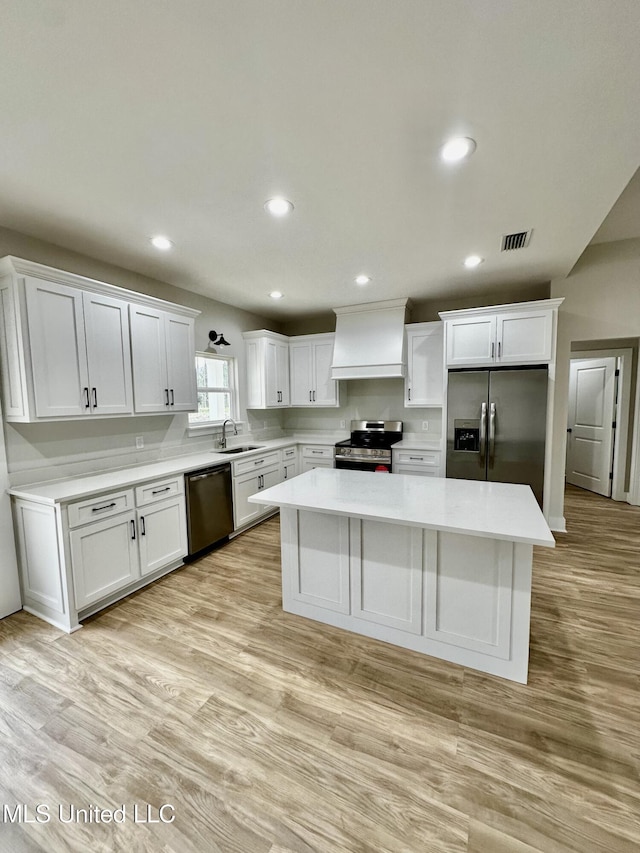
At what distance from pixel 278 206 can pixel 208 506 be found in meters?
2.64

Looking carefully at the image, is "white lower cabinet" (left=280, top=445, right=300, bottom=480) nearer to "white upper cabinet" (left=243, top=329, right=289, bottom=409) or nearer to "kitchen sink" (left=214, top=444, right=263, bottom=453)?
"kitchen sink" (left=214, top=444, right=263, bottom=453)

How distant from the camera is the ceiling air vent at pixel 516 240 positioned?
8.61 ft

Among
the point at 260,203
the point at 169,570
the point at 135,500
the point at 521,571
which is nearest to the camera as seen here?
the point at 521,571

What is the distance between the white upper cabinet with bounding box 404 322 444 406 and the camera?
14.2 ft

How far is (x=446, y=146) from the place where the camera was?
167cm

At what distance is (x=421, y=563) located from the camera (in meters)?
2.07

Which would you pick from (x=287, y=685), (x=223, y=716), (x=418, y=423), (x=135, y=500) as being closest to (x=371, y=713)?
(x=287, y=685)

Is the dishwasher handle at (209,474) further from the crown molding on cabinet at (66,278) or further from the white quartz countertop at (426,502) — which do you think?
the crown molding on cabinet at (66,278)

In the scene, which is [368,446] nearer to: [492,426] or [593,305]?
[492,426]

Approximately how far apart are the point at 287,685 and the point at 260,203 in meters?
2.77

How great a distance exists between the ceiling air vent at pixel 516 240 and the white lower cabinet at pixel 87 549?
3384 mm

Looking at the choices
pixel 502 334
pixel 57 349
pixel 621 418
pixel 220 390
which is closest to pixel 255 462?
pixel 220 390

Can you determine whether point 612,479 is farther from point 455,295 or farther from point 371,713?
point 371,713

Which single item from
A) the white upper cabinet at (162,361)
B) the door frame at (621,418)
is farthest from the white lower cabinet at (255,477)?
the door frame at (621,418)
